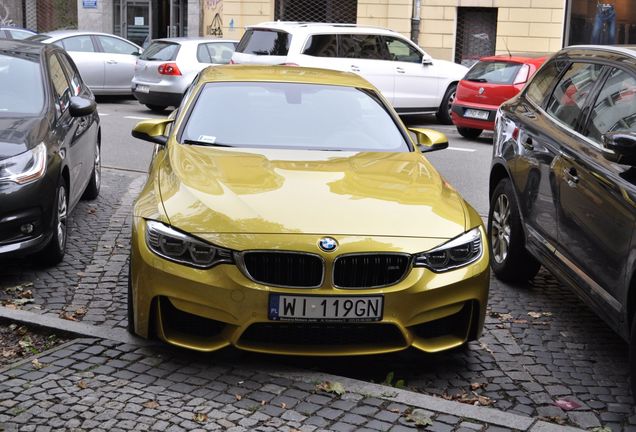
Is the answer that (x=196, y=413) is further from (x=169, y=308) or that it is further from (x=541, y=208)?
(x=541, y=208)

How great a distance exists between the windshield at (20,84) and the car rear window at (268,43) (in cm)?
945

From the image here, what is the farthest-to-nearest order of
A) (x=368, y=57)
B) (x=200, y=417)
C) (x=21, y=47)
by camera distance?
(x=368, y=57) → (x=21, y=47) → (x=200, y=417)

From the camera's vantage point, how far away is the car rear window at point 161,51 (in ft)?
61.5

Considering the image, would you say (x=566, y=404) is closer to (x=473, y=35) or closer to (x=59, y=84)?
(x=59, y=84)

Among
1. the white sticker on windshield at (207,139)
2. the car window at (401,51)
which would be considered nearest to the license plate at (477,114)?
the car window at (401,51)

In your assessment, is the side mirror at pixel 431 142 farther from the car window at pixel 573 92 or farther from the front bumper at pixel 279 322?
the front bumper at pixel 279 322

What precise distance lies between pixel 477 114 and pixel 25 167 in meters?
10.3

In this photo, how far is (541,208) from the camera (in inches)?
249

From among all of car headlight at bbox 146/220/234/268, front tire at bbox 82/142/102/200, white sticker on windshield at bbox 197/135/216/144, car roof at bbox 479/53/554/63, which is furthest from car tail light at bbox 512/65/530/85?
car headlight at bbox 146/220/234/268

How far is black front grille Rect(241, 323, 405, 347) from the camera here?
4.94 meters

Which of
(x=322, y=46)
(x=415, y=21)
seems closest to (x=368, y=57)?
(x=322, y=46)

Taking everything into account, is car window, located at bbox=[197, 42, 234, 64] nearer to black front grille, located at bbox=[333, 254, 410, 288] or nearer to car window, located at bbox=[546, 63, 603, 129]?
car window, located at bbox=[546, 63, 603, 129]

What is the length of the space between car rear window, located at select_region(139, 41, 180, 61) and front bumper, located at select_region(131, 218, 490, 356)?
1399cm

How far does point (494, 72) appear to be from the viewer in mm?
15906
